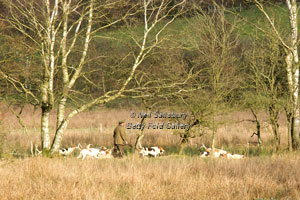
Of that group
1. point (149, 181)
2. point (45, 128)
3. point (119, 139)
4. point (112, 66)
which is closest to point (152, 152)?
point (119, 139)

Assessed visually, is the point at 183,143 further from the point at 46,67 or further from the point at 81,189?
the point at 81,189

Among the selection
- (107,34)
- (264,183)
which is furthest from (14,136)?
(264,183)

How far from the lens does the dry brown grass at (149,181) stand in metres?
7.61

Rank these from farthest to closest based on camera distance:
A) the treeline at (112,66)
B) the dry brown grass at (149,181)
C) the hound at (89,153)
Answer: the hound at (89,153) → the treeline at (112,66) → the dry brown grass at (149,181)

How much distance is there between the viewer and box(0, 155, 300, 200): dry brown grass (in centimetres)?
761

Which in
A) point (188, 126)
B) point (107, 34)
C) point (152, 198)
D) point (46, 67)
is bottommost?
point (152, 198)

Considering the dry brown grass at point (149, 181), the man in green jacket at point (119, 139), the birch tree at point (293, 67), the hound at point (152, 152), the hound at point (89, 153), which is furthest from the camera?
the hound at point (152, 152)

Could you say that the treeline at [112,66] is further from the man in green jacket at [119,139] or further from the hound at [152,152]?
the man in green jacket at [119,139]

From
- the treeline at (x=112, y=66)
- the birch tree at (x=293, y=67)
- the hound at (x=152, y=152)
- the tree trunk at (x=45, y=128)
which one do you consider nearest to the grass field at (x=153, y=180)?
the tree trunk at (x=45, y=128)

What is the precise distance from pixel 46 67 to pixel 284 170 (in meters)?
6.96

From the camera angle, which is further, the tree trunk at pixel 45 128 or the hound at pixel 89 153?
the hound at pixel 89 153

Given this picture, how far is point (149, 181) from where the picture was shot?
331 inches

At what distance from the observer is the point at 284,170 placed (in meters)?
9.55

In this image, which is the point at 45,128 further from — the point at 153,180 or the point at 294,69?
the point at 294,69
